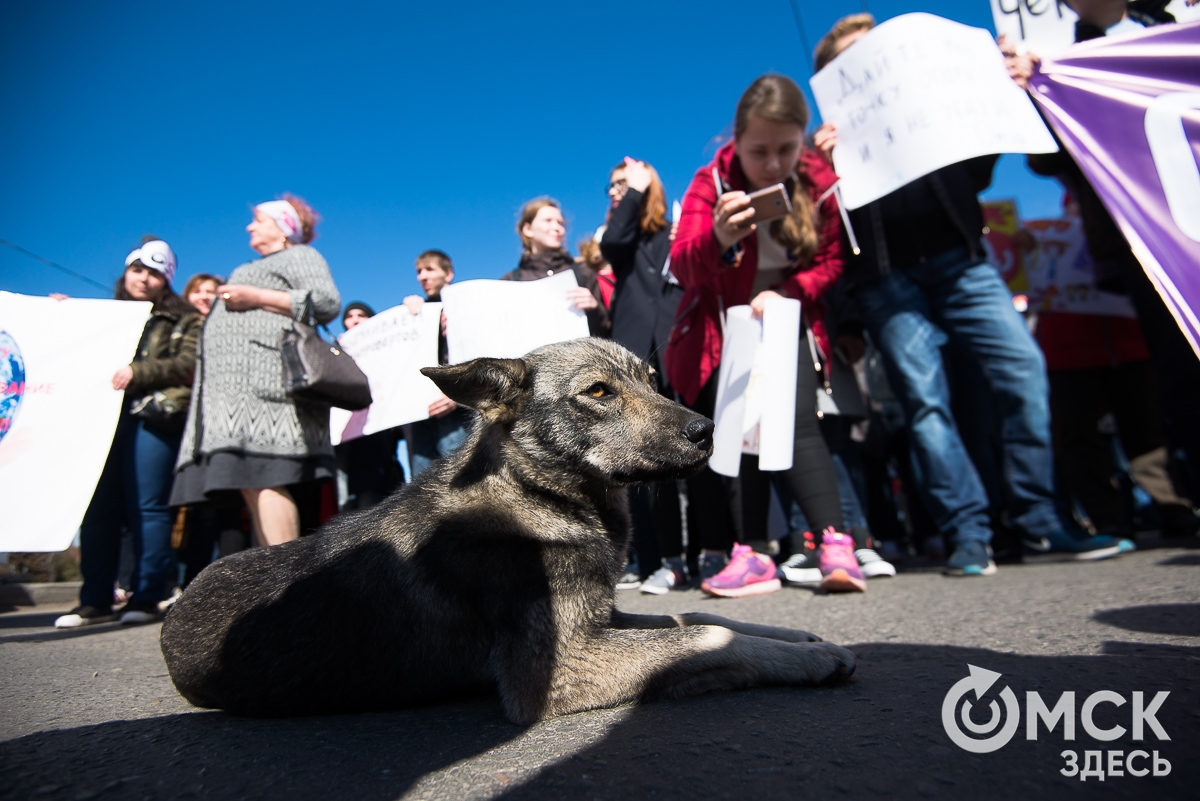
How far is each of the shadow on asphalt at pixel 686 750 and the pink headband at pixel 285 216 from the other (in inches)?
159

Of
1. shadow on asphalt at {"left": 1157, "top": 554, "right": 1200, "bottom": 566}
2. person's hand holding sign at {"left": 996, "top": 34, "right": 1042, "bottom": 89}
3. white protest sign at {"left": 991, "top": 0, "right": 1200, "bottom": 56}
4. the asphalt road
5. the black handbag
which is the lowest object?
shadow on asphalt at {"left": 1157, "top": 554, "right": 1200, "bottom": 566}

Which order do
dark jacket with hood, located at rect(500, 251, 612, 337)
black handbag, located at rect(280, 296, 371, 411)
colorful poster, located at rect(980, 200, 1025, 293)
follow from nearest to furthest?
black handbag, located at rect(280, 296, 371, 411) < dark jacket with hood, located at rect(500, 251, 612, 337) < colorful poster, located at rect(980, 200, 1025, 293)

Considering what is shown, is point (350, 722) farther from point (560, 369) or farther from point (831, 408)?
point (831, 408)

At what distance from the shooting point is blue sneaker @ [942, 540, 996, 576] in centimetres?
482

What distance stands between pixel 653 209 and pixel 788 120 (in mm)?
1666

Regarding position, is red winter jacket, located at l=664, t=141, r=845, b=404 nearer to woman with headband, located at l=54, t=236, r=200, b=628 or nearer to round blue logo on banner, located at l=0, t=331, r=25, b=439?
woman with headband, located at l=54, t=236, r=200, b=628

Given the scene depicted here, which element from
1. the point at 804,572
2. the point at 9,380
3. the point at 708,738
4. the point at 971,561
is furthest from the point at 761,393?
the point at 9,380

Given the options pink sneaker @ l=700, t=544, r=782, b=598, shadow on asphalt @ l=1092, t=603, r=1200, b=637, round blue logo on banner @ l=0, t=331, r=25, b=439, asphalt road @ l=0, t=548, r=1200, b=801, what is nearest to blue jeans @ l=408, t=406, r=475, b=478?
pink sneaker @ l=700, t=544, r=782, b=598

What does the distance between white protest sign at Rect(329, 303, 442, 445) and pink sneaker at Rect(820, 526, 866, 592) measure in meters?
3.49

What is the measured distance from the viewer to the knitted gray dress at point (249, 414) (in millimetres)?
4512

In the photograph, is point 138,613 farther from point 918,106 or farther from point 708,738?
point 918,106

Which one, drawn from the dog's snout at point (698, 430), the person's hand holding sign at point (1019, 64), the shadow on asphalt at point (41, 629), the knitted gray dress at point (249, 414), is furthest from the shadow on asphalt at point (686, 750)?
the person's hand holding sign at point (1019, 64)

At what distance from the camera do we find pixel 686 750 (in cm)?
187

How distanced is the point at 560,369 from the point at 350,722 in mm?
1690
